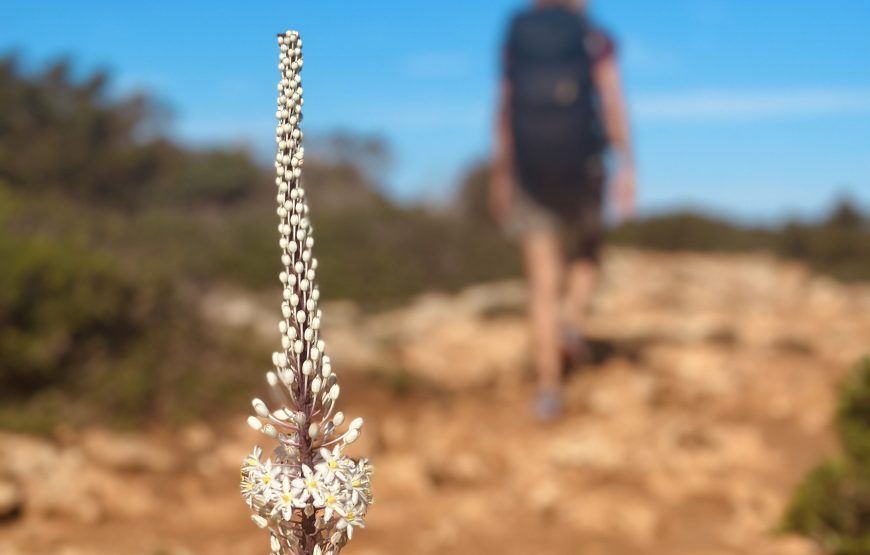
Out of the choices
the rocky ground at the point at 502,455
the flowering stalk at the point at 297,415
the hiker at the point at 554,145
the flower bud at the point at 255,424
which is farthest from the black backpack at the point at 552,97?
the flower bud at the point at 255,424

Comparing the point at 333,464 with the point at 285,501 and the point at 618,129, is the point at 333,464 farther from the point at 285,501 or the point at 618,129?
the point at 618,129

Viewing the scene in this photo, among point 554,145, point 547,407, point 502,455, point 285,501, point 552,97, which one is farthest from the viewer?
point 547,407

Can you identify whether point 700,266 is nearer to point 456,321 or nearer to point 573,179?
point 456,321

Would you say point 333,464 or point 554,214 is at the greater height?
point 554,214

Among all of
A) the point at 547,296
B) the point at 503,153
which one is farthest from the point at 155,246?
the point at 547,296

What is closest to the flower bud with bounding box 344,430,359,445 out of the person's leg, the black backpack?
the black backpack

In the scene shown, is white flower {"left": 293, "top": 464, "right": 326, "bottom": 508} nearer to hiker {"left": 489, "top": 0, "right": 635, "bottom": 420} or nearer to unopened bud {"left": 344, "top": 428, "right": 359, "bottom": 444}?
unopened bud {"left": 344, "top": 428, "right": 359, "bottom": 444}
